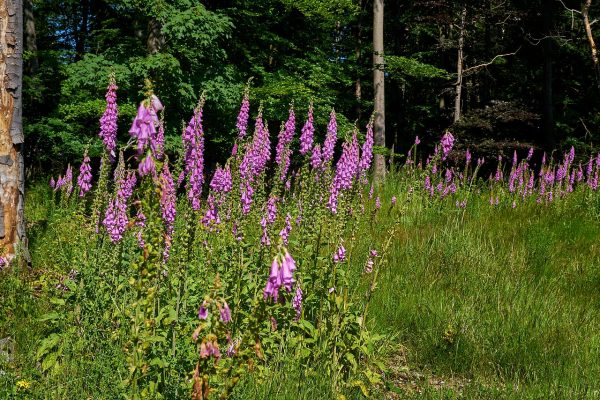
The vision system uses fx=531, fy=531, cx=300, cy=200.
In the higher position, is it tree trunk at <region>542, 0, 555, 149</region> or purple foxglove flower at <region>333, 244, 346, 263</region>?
tree trunk at <region>542, 0, 555, 149</region>

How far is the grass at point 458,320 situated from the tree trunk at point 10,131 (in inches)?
16.4

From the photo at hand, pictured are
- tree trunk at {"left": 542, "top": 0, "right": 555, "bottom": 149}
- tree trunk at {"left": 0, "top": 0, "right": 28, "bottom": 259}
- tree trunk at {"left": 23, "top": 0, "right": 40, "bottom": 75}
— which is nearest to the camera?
tree trunk at {"left": 0, "top": 0, "right": 28, "bottom": 259}

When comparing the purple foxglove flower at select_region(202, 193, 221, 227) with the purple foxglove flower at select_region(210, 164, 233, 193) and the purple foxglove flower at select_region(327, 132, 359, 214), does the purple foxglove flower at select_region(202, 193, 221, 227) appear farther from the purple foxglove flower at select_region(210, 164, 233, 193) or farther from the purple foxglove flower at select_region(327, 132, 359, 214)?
the purple foxglove flower at select_region(327, 132, 359, 214)

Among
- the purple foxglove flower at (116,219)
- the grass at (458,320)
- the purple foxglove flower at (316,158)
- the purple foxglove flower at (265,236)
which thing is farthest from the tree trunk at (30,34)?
the purple foxglove flower at (265,236)

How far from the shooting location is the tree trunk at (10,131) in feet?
17.0

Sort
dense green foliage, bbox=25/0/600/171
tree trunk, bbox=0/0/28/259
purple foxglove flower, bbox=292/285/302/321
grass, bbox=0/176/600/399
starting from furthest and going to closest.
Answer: dense green foliage, bbox=25/0/600/171, tree trunk, bbox=0/0/28/259, purple foxglove flower, bbox=292/285/302/321, grass, bbox=0/176/600/399

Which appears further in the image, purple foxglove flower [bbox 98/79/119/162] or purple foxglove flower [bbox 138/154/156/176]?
purple foxglove flower [bbox 98/79/119/162]

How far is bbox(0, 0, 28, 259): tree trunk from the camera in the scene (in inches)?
204

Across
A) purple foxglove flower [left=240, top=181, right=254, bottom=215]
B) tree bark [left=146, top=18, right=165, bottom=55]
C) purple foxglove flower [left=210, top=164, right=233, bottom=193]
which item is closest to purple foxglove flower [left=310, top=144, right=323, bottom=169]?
purple foxglove flower [left=240, top=181, right=254, bottom=215]

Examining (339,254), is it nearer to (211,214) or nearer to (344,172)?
(344,172)

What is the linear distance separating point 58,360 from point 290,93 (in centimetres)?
855

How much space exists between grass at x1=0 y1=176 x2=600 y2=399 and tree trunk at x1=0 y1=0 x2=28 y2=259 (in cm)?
42

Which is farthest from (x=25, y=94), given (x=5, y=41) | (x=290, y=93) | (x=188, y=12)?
(x=5, y=41)

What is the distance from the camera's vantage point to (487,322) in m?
4.48
